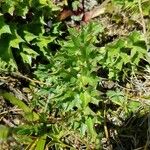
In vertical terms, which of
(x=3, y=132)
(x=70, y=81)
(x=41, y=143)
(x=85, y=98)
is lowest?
(x=41, y=143)

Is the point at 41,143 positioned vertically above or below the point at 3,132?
below

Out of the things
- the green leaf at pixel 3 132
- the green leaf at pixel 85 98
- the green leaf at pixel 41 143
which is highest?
the green leaf at pixel 85 98

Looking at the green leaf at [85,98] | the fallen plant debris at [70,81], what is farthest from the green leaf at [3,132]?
the green leaf at [85,98]

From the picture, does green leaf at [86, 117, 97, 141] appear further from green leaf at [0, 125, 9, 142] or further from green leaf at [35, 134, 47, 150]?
green leaf at [0, 125, 9, 142]

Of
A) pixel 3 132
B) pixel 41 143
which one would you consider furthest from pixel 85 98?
pixel 3 132

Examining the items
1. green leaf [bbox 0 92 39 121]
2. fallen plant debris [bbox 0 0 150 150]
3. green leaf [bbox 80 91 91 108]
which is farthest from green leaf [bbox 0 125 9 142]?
green leaf [bbox 80 91 91 108]

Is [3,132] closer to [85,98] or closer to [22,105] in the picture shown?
[22,105]

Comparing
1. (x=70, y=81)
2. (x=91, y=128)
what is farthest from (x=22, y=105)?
(x=91, y=128)

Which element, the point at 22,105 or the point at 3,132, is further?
the point at 22,105

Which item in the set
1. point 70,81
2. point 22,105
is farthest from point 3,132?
point 70,81

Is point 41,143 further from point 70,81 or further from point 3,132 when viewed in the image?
point 70,81

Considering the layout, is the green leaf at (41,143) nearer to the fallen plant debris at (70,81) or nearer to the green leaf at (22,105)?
the fallen plant debris at (70,81)

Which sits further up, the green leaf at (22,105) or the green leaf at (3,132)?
the green leaf at (22,105)

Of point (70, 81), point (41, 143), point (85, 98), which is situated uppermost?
point (70, 81)
